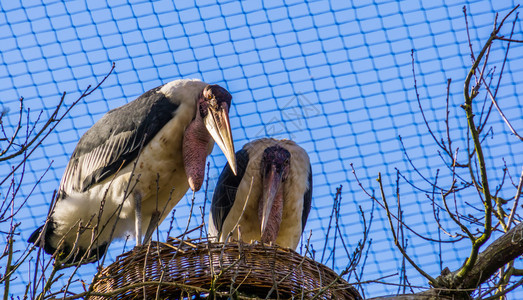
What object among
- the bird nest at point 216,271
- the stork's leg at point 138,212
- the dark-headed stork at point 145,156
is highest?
the dark-headed stork at point 145,156

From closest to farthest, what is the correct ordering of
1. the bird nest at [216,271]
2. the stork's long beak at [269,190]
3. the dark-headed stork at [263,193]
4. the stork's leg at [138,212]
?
1. the bird nest at [216,271]
2. the stork's leg at [138,212]
3. the stork's long beak at [269,190]
4. the dark-headed stork at [263,193]

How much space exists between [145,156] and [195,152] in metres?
0.30

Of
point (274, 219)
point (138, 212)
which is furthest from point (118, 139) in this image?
point (274, 219)

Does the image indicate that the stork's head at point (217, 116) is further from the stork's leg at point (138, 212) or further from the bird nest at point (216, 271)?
the bird nest at point (216, 271)

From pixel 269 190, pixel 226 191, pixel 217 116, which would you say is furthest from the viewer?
pixel 226 191

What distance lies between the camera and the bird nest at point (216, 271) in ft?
12.5

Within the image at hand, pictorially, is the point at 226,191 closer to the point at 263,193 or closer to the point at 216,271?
the point at 263,193

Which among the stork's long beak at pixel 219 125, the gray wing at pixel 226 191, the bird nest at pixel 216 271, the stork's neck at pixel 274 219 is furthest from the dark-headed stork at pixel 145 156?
the bird nest at pixel 216 271

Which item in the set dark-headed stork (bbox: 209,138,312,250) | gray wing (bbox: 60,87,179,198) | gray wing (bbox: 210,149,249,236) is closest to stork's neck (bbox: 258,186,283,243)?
dark-headed stork (bbox: 209,138,312,250)

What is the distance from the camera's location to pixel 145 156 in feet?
15.6

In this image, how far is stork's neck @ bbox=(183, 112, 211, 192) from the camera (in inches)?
187

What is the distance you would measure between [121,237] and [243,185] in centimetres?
→ 90

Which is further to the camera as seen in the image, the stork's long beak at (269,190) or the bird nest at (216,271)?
the stork's long beak at (269,190)

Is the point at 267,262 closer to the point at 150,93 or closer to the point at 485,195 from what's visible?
the point at 485,195
